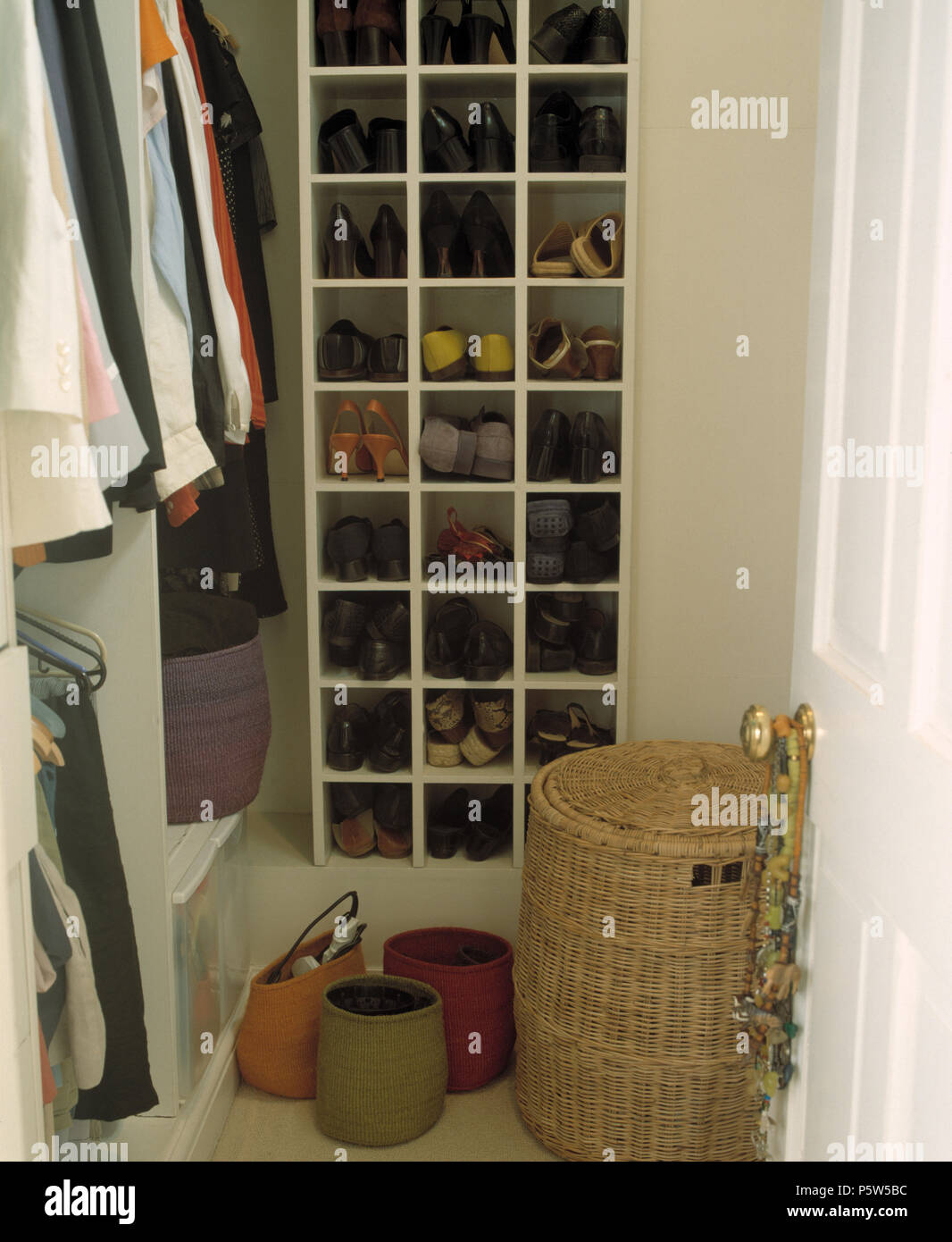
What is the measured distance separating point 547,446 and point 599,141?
0.64m

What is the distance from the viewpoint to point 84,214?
1.38 m

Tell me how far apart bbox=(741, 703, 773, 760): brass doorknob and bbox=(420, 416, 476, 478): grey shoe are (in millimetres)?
A: 1572

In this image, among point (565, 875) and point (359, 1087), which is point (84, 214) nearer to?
point (565, 875)

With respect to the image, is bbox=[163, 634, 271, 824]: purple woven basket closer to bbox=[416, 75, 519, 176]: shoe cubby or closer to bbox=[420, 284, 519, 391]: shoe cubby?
bbox=[420, 284, 519, 391]: shoe cubby

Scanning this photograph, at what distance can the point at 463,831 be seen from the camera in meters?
2.70

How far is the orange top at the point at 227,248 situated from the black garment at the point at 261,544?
0.34 metres

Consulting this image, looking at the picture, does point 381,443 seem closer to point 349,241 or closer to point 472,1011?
point 349,241

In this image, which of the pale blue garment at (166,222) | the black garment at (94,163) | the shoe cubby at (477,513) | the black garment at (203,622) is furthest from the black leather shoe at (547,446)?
the black garment at (94,163)

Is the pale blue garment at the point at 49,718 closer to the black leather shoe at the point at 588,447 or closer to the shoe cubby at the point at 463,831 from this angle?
the shoe cubby at the point at 463,831

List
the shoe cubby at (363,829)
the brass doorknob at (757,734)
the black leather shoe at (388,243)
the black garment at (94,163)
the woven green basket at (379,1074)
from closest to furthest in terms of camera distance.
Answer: the brass doorknob at (757,734) < the black garment at (94,163) < the woven green basket at (379,1074) < the black leather shoe at (388,243) < the shoe cubby at (363,829)

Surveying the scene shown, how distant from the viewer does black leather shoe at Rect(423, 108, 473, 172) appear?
8.15 ft

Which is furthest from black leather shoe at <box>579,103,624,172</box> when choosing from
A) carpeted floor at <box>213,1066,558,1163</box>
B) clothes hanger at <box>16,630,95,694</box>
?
carpeted floor at <box>213,1066,558,1163</box>

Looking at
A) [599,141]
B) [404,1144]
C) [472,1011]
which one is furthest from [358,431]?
[404,1144]

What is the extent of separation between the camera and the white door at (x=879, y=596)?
776 mm
